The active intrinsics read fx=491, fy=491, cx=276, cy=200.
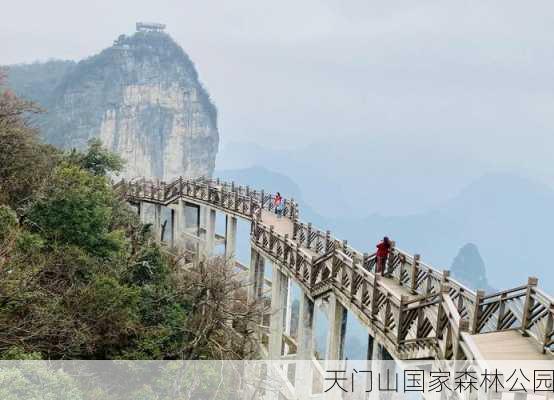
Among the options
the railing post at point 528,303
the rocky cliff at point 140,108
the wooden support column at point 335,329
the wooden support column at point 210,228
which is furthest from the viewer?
the rocky cliff at point 140,108

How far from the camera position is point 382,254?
10406mm

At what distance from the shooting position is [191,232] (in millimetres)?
28844

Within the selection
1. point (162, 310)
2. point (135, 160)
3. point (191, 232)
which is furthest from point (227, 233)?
point (135, 160)

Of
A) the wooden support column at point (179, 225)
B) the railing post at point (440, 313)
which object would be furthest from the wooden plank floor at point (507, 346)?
the wooden support column at point (179, 225)

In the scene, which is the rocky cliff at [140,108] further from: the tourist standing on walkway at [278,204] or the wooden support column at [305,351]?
the wooden support column at [305,351]

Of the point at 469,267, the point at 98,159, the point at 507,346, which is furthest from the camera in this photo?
the point at 469,267

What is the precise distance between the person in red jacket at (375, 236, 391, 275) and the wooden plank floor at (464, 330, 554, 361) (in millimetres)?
3695

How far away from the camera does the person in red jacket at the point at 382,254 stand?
10.3m

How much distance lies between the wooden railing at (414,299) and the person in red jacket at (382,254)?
0.16 metres

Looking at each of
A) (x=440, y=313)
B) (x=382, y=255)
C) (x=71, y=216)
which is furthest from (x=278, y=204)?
(x=440, y=313)

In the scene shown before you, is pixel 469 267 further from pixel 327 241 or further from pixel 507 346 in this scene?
pixel 507 346

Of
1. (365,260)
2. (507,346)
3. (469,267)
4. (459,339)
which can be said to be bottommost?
(469,267)

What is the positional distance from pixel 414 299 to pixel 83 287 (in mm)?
6342

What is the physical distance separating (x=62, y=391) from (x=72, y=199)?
5.32 meters
